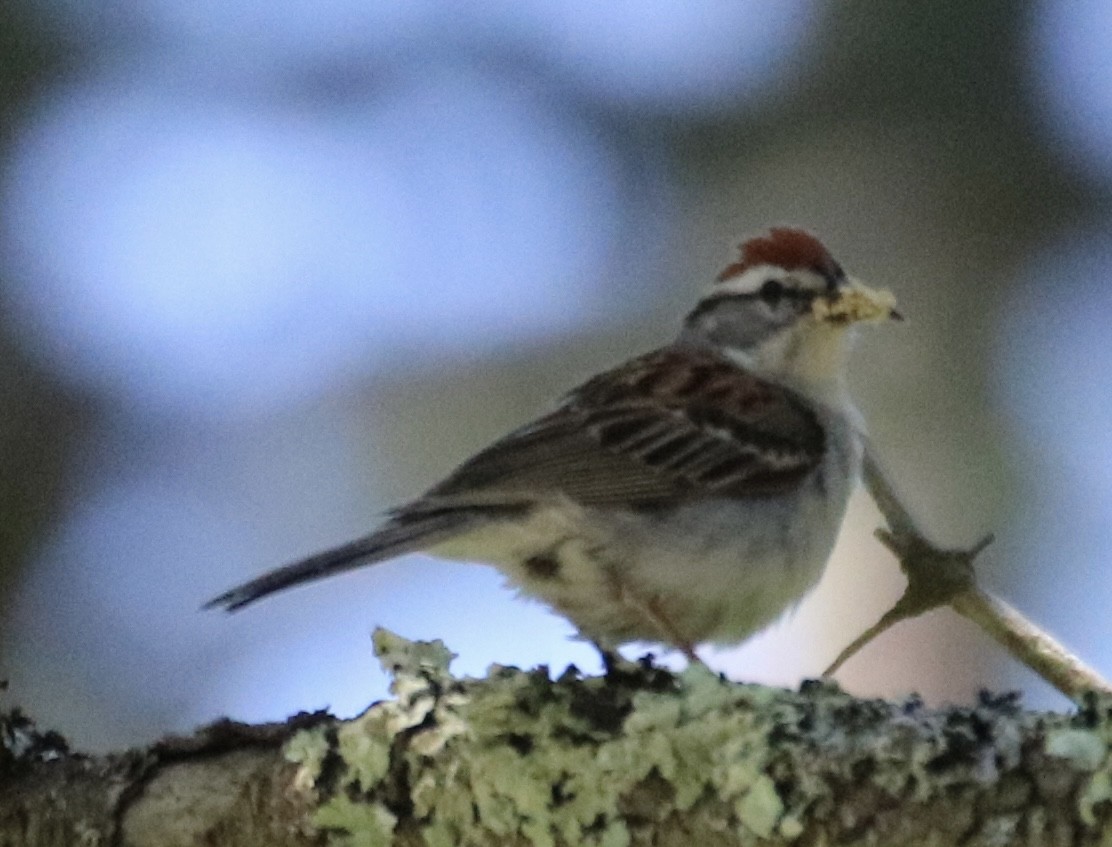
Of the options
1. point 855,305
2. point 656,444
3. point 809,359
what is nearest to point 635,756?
point 656,444

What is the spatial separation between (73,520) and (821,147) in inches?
85.1

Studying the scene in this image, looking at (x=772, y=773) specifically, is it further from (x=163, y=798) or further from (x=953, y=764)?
(x=163, y=798)

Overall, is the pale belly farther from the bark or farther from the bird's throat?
the bark

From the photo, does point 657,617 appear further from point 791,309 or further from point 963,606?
point 791,309

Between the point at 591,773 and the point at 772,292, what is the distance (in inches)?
83.9

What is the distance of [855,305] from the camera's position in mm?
4398

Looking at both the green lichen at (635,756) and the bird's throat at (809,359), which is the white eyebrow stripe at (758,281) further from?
the green lichen at (635,756)

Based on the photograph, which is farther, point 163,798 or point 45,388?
point 45,388

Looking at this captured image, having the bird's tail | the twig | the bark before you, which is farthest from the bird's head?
the bark

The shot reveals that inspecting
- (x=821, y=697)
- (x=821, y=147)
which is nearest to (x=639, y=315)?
(x=821, y=147)

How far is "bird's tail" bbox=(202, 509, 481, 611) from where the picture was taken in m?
3.24

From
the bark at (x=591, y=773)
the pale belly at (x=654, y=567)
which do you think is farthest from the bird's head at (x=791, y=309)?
the bark at (x=591, y=773)

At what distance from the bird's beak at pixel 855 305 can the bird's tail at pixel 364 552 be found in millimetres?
1097

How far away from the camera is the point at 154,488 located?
5258mm
